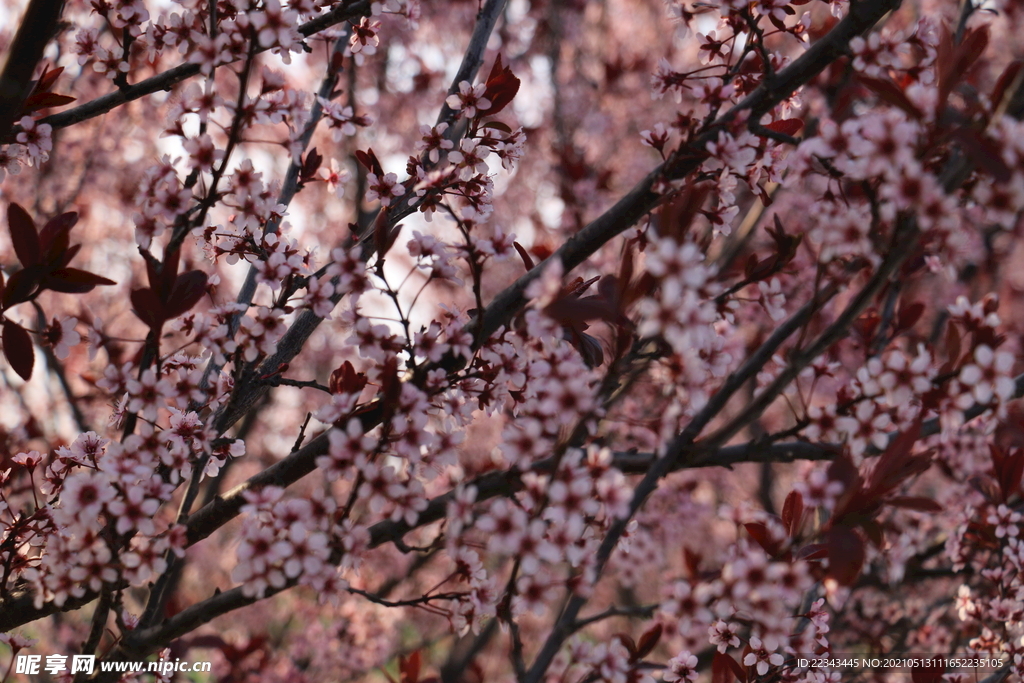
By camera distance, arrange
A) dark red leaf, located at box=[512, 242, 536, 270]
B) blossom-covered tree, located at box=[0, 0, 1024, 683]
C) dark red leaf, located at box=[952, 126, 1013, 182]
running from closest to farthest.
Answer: dark red leaf, located at box=[952, 126, 1013, 182]
blossom-covered tree, located at box=[0, 0, 1024, 683]
dark red leaf, located at box=[512, 242, 536, 270]

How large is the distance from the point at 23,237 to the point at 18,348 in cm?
25

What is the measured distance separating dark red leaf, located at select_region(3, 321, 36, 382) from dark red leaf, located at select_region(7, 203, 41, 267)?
15cm

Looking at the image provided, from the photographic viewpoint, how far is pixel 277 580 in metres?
1.22

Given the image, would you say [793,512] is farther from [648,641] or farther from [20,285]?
[20,285]

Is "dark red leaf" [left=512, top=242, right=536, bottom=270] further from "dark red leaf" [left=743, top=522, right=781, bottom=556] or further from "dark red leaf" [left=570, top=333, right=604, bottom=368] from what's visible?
"dark red leaf" [left=743, top=522, right=781, bottom=556]

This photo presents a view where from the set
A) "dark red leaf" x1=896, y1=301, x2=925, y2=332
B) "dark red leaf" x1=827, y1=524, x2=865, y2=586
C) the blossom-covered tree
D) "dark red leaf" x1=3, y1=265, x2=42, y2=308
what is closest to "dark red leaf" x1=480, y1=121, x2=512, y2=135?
the blossom-covered tree

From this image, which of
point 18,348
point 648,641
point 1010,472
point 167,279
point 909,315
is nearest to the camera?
point 167,279

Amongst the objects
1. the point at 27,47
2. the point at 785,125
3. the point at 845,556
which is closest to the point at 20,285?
the point at 27,47

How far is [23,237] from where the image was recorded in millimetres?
1424

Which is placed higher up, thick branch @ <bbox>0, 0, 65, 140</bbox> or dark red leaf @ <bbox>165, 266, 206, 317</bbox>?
thick branch @ <bbox>0, 0, 65, 140</bbox>

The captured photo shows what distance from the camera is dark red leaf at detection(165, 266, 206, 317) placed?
1347 mm

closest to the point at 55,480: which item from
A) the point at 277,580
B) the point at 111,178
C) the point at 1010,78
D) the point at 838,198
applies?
the point at 277,580

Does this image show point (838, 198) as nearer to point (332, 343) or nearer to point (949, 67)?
point (949, 67)

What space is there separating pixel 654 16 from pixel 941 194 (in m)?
9.51
